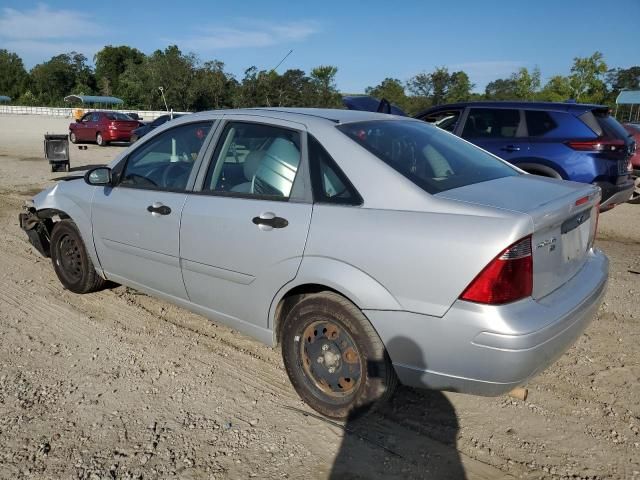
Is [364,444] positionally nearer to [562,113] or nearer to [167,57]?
[562,113]

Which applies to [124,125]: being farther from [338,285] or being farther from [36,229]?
[338,285]

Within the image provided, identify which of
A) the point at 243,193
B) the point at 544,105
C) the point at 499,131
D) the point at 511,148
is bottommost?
the point at 243,193

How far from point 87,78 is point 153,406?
108m

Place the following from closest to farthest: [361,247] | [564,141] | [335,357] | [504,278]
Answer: [504,278] → [361,247] → [335,357] → [564,141]

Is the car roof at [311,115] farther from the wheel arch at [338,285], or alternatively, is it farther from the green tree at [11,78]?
the green tree at [11,78]

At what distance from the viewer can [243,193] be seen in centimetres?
336

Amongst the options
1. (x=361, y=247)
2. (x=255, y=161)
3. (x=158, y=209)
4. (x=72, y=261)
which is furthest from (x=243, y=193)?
(x=72, y=261)

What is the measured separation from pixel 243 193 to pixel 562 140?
5149mm

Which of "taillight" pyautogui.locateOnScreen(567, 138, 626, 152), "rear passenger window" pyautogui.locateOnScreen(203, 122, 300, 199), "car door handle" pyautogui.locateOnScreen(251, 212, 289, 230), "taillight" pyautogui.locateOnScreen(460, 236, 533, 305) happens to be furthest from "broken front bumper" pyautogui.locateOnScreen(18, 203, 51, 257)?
"taillight" pyautogui.locateOnScreen(567, 138, 626, 152)

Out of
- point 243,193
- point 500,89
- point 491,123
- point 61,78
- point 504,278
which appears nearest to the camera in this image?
point 504,278

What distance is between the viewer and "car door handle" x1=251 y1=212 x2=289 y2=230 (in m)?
3.04

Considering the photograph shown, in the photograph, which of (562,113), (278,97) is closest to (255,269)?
(562,113)

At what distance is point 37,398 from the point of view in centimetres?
325

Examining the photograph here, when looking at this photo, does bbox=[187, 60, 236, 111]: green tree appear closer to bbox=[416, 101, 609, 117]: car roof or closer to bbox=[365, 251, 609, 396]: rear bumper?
bbox=[416, 101, 609, 117]: car roof
